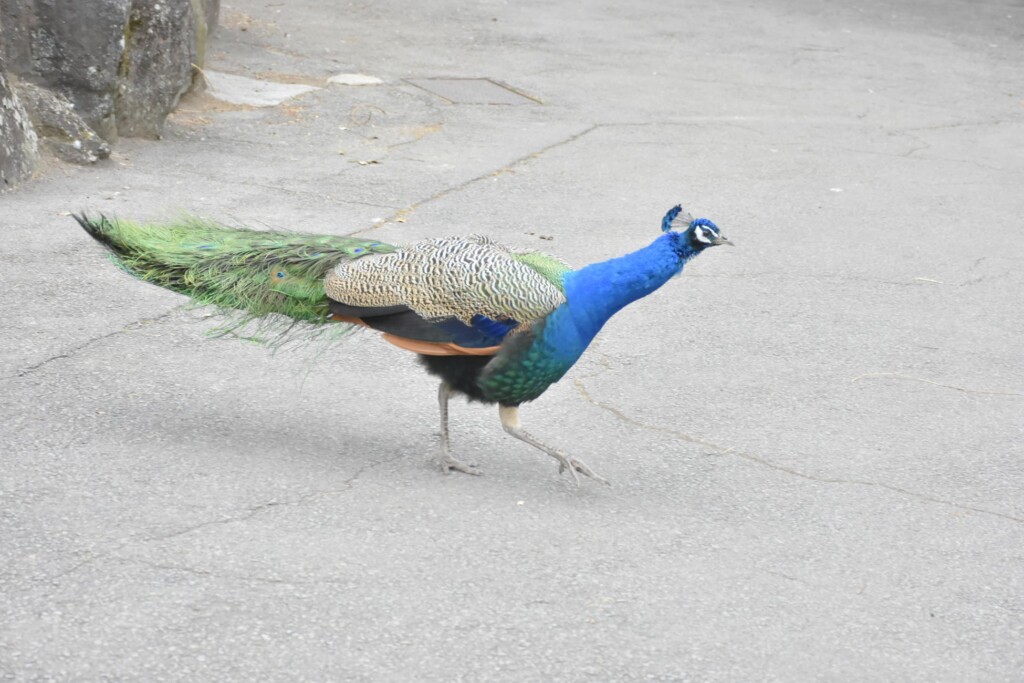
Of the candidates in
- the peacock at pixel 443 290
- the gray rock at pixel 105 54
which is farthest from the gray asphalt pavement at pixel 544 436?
the peacock at pixel 443 290

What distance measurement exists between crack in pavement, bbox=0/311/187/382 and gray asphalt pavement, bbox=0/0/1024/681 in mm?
18

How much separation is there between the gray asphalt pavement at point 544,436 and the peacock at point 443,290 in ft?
1.43

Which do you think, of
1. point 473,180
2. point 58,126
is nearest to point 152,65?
point 58,126

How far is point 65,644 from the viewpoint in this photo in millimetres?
3236

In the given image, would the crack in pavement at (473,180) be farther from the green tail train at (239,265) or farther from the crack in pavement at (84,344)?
the green tail train at (239,265)

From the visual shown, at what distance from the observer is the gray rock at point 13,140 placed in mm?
7055

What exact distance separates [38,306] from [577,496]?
275 cm

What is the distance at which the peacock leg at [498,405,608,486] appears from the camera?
4.42 meters

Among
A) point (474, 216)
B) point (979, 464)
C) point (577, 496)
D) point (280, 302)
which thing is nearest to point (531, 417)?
point (577, 496)

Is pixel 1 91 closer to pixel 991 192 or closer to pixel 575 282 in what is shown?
pixel 575 282

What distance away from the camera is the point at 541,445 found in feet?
14.5

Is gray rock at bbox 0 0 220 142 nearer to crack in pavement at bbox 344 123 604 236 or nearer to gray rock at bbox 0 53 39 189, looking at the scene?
gray rock at bbox 0 53 39 189

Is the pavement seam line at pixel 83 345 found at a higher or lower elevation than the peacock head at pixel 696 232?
lower

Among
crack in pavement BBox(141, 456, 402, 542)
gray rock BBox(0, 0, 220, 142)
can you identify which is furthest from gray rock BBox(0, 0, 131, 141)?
crack in pavement BBox(141, 456, 402, 542)
